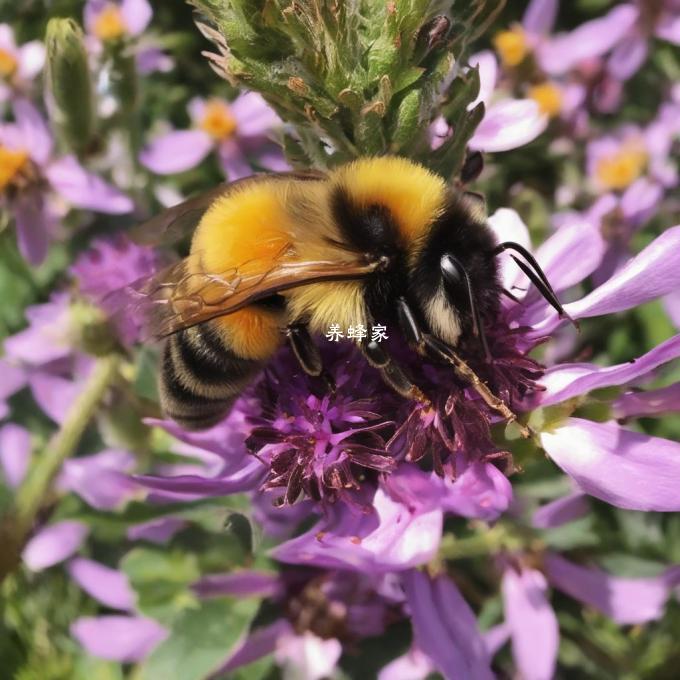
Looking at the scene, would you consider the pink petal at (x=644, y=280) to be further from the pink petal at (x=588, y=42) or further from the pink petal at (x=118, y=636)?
the pink petal at (x=588, y=42)

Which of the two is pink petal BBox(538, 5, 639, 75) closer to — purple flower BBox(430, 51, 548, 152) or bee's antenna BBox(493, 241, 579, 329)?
purple flower BBox(430, 51, 548, 152)

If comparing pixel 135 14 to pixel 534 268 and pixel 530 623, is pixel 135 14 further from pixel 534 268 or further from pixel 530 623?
pixel 530 623

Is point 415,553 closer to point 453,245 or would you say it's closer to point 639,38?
point 453,245

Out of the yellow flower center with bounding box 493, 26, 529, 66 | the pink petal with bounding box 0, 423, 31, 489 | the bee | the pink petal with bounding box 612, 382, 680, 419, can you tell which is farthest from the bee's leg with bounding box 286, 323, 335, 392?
the yellow flower center with bounding box 493, 26, 529, 66

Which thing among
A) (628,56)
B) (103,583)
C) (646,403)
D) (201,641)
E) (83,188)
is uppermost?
(646,403)

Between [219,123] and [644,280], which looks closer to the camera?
[644,280]

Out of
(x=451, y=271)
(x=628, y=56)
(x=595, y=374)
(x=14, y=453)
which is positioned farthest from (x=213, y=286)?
(x=628, y=56)
